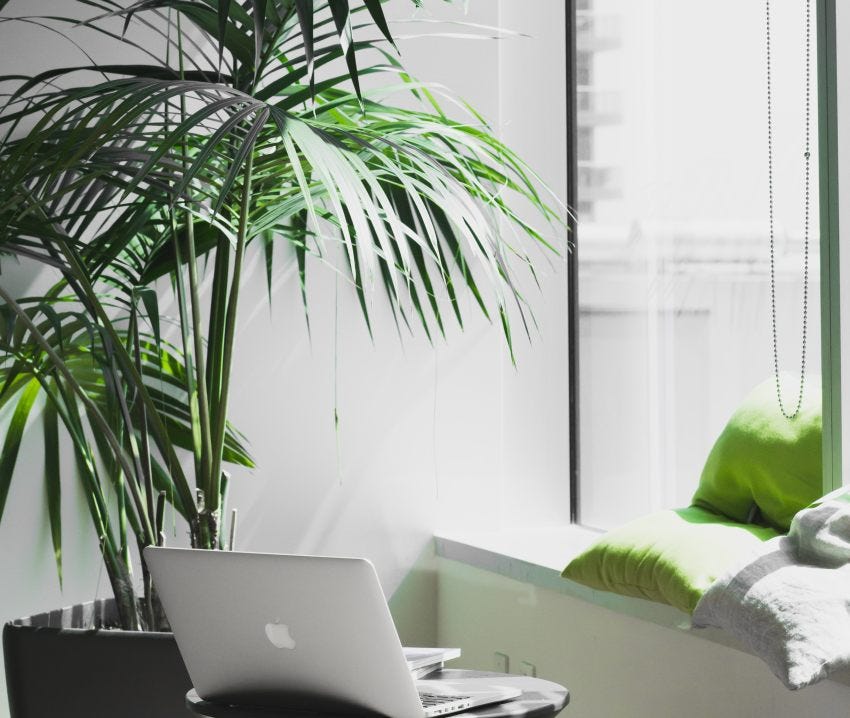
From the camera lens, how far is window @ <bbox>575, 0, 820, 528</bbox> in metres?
2.16

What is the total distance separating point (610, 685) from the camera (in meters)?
2.11

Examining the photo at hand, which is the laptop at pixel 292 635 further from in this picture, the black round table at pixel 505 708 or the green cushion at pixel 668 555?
the green cushion at pixel 668 555

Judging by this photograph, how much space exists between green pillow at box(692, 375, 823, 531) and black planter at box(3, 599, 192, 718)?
98 centimetres

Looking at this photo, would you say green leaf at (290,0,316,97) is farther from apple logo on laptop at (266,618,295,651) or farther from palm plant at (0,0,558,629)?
apple logo on laptop at (266,618,295,651)

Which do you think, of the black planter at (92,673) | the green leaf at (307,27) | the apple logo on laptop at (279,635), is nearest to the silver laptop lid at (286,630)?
the apple logo on laptop at (279,635)

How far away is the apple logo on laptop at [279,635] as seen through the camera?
4.47 feet

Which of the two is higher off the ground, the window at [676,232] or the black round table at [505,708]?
the window at [676,232]

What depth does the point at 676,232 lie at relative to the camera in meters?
2.55

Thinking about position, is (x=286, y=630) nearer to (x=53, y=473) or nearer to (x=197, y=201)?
(x=197, y=201)

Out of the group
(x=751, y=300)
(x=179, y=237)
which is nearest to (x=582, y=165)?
(x=751, y=300)

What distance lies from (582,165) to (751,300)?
85cm

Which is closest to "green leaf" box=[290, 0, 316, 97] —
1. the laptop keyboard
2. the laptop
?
the laptop

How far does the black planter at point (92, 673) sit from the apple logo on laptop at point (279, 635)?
427mm

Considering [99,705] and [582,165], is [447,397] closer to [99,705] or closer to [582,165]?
[582,165]
